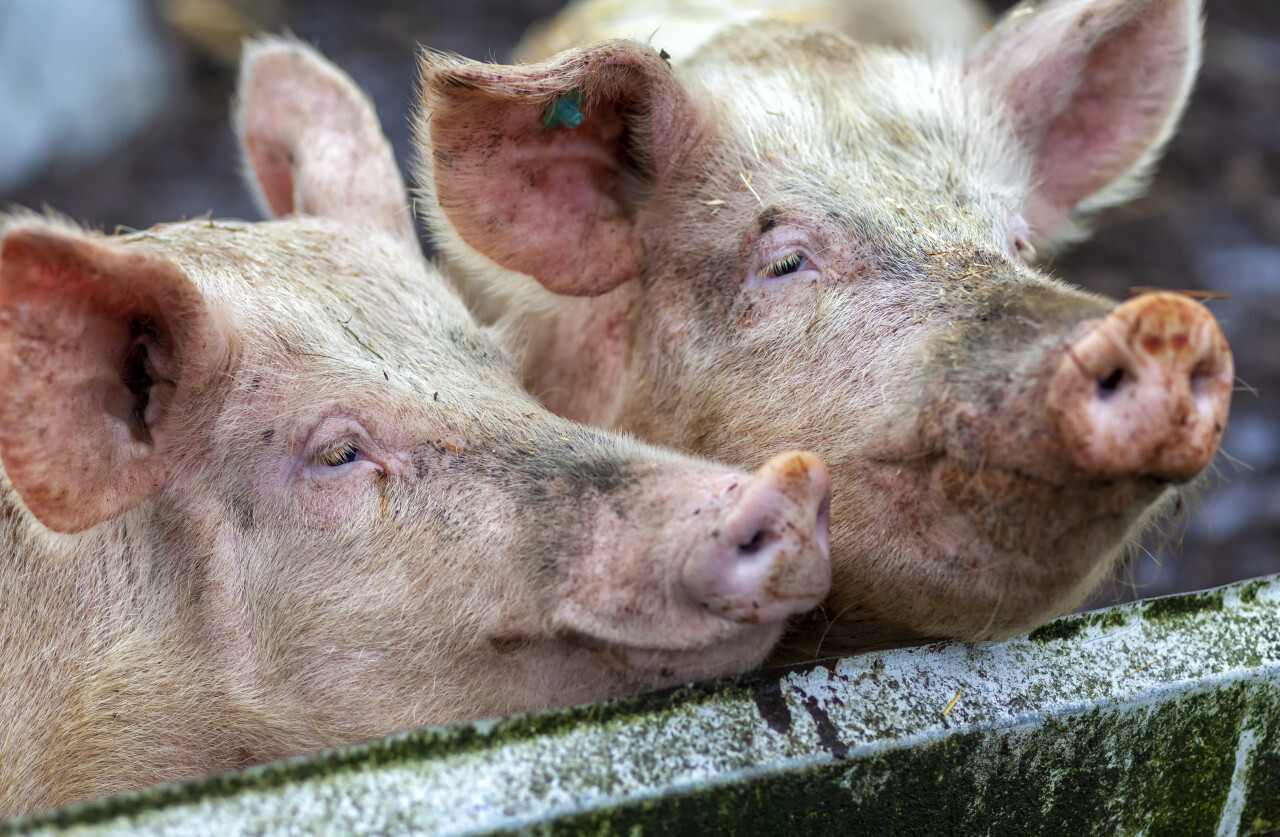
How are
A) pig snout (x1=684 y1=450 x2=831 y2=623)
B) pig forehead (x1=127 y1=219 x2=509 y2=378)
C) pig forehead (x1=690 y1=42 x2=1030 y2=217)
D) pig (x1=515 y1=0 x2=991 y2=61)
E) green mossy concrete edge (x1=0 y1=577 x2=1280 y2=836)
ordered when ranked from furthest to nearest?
pig (x1=515 y1=0 x2=991 y2=61), pig forehead (x1=690 y1=42 x2=1030 y2=217), pig forehead (x1=127 y1=219 x2=509 y2=378), pig snout (x1=684 y1=450 x2=831 y2=623), green mossy concrete edge (x1=0 y1=577 x2=1280 y2=836)

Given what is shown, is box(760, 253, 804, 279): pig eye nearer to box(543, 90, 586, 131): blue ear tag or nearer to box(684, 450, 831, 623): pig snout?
box(543, 90, 586, 131): blue ear tag

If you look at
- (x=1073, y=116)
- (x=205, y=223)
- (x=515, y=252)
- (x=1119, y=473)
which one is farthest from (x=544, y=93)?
(x=1073, y=116)

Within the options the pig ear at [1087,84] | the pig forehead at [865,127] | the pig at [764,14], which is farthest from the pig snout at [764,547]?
the pig at [764,14]

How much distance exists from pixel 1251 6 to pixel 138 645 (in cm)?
893

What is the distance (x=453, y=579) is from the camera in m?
2.22

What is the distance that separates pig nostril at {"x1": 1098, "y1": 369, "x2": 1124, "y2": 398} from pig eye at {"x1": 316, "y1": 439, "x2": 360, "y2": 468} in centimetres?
129

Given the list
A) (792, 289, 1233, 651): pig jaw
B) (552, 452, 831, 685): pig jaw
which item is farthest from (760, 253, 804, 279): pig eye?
(552, 452, 831, 685): pig jaw

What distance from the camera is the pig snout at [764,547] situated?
1.92 m

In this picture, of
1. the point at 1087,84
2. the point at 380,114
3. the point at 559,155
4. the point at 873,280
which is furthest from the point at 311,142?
the point at 380,114

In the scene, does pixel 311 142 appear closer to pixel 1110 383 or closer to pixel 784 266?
pixel 784 266

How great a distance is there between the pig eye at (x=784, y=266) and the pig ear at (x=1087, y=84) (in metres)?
1.00

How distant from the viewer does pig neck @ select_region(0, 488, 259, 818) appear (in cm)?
237

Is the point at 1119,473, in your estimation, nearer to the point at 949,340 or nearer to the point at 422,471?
the point at 949,340

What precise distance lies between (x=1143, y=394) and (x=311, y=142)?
2278mm
